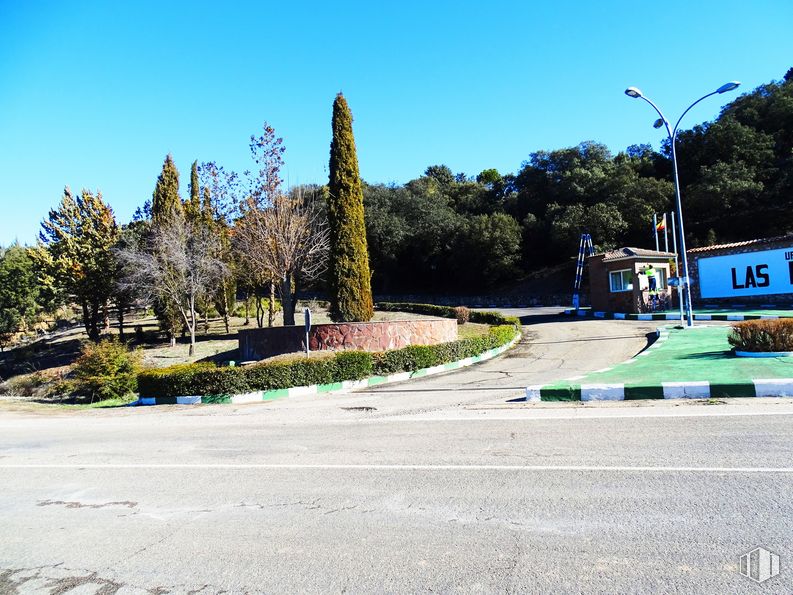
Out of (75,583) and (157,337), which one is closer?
(75,583)

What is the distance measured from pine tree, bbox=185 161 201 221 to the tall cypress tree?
13.3 metres

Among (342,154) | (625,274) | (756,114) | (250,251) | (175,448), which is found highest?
(756,114)

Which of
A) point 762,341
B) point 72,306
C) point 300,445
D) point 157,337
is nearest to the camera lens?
point 300,445

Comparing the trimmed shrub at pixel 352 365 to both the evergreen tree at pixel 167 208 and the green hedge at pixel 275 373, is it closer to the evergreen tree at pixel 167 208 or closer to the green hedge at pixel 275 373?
the green hedge at pixel 275 373

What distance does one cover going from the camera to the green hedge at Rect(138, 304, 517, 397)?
53.9 feet

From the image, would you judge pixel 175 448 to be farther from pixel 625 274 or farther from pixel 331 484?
pixel 625 274

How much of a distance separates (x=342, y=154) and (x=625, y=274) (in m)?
17.7

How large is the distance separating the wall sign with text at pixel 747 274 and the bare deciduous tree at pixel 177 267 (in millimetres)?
27483

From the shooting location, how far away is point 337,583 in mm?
3797

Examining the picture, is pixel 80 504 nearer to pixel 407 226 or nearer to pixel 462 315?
pixel 462 315

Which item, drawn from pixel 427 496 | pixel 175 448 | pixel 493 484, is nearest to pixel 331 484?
pixel 427 496

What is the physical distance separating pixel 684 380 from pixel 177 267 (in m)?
25.7

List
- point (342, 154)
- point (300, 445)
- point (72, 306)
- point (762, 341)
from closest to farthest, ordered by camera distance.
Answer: point (300, 445) → point (762, 341) → point (342, 154) → point (72, 306)

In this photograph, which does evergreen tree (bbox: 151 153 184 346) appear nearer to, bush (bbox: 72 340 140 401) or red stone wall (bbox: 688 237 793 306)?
bush (bbox: 72 340 140 401)
